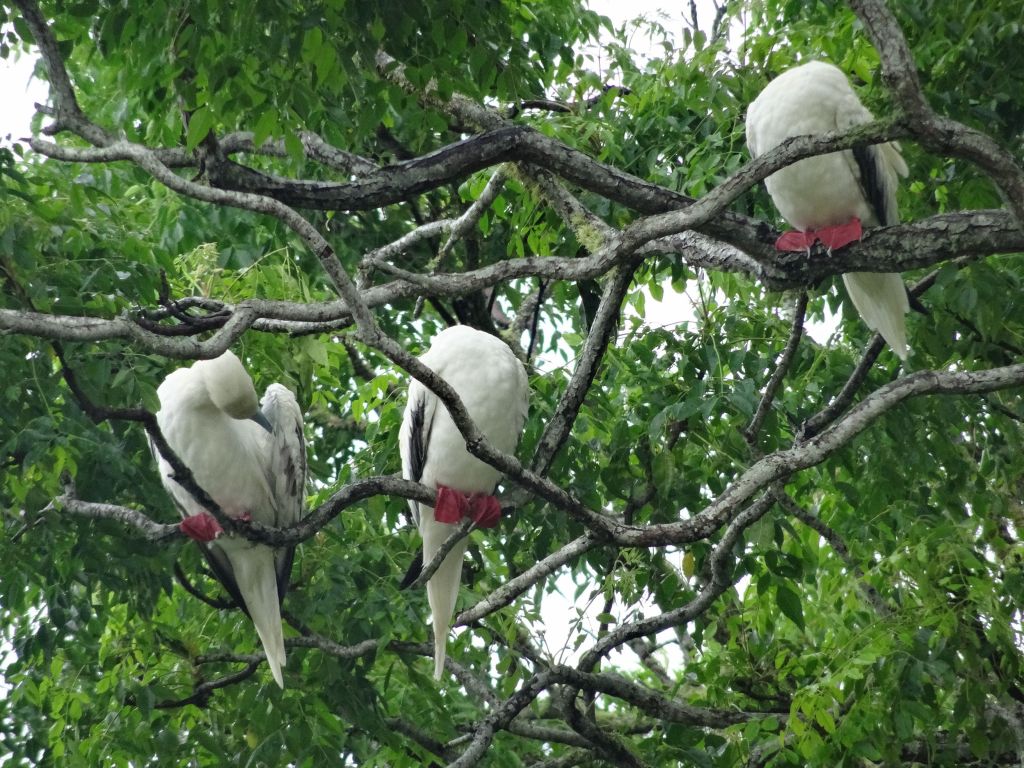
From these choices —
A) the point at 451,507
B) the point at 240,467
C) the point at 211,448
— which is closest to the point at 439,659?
the point at 451,507

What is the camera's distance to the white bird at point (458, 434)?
17.3ft

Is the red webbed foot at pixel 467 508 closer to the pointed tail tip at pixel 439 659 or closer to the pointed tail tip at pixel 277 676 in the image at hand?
the pointed tail tip at pixel 439 659

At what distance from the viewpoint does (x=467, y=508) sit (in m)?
5.23

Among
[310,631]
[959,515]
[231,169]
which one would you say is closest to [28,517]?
[310,631]

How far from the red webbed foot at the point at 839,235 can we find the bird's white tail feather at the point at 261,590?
8.95ft

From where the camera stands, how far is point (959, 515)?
18.1 ft

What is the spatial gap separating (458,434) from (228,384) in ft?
3.14

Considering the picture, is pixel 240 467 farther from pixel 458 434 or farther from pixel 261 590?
pixel 458 434

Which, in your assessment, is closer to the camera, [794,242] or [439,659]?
[794,242]

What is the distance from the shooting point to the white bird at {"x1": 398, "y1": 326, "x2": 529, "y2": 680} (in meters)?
5.29

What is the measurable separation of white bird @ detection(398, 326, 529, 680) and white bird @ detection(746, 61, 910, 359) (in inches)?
52.5

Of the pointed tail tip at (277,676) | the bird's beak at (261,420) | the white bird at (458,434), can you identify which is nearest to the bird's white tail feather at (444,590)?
the white bird at (458,434)

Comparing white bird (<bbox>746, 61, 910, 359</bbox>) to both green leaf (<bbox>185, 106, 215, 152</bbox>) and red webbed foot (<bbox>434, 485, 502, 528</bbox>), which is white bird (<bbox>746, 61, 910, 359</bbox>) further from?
green leaf (<bbox>185, 106, 215, 152</bbox>)

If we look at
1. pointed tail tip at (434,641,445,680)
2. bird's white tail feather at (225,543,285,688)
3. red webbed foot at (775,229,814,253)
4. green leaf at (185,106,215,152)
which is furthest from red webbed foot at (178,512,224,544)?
red webbed foot at (775,229,814,253)
